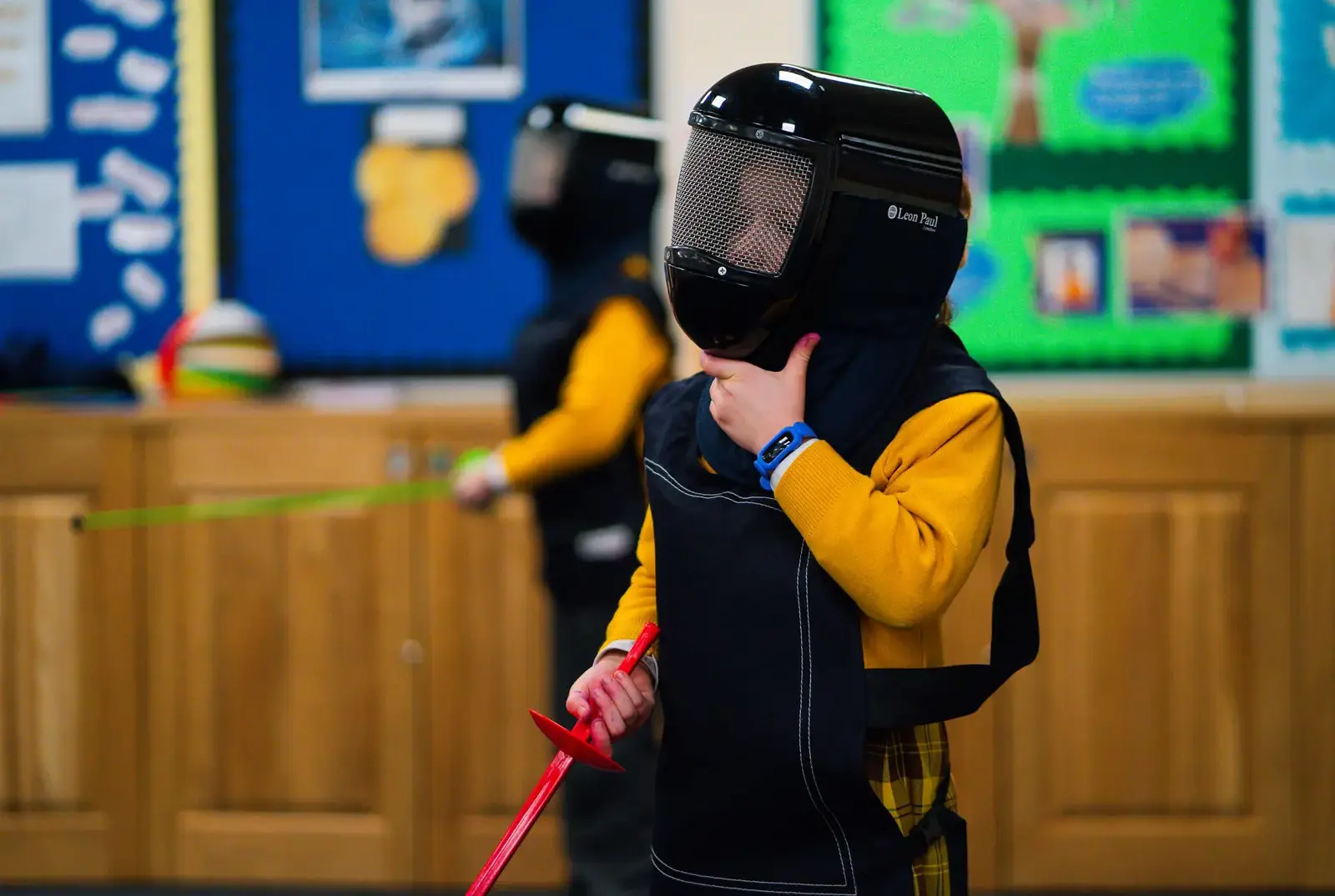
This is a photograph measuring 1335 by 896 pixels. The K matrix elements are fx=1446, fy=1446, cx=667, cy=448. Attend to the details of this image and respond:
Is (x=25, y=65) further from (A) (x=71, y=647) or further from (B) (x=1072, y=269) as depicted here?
(B) (x=1072, y=269)

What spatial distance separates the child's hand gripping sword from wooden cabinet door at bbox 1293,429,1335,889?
186 cm

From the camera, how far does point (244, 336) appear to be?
2910 mm

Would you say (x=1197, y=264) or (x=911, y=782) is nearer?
(x=911, y=782)

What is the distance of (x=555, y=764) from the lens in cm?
120

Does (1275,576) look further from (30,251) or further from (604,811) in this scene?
(30,251)

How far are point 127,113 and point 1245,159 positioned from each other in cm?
236

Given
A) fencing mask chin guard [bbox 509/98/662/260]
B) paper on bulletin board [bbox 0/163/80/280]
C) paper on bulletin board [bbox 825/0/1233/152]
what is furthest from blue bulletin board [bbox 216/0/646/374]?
fencing mask chin guard [bbox 509/98/662/260]

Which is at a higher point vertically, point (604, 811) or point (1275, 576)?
point (1275, 576)

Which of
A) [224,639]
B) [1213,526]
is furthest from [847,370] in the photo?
[224,639]

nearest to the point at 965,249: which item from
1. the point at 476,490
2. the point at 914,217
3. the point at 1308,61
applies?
the point at 914,217

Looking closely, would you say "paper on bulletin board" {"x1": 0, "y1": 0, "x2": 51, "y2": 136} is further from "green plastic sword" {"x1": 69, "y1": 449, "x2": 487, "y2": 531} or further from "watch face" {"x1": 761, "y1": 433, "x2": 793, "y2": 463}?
"watch face" {"x1": 761, "y1": 433, "x2": 793, "y2": 463}

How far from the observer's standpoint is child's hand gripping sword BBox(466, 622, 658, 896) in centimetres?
112

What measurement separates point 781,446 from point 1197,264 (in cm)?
216

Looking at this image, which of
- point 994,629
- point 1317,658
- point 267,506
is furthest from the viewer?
point 267,506
